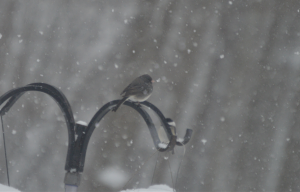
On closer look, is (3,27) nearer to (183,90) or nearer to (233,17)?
(183,90)

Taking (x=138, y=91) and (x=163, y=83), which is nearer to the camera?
(x=138, y=91)

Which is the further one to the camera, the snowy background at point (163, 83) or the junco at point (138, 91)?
the snowy background at point (163, 83)

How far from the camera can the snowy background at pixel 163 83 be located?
6.77 ft

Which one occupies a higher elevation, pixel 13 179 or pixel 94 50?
pixel 94 50

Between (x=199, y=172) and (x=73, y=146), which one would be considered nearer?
(x=73, y=146)

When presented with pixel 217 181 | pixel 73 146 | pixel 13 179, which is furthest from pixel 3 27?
pixel 217 181

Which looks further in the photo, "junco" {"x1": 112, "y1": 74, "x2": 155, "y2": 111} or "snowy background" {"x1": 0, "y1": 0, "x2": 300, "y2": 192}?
"snowy background" {"x1": 0, "y1": 0, "x2": 300, "y2": 192}

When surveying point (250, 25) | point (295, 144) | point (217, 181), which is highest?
point (250, 25)

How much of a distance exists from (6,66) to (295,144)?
8.15 feet

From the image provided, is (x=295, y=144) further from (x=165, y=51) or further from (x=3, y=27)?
(x=3, y=27)

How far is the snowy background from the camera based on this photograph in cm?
206

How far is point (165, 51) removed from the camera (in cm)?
211

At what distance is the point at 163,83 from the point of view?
2.10 meters

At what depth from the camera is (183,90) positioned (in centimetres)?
211
